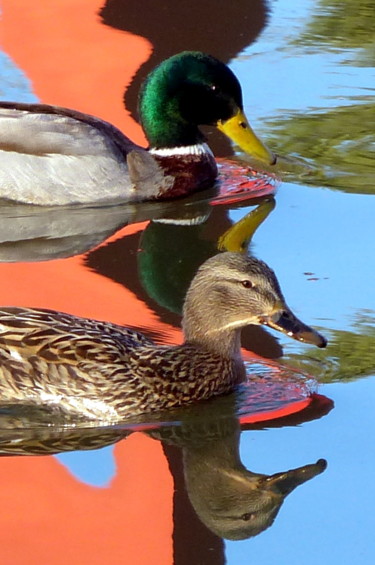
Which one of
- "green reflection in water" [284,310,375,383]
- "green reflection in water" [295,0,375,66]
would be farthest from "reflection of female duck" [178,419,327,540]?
"green reflection in water" [295,0,375,66]

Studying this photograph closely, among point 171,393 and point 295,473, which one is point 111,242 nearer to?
point 171,393

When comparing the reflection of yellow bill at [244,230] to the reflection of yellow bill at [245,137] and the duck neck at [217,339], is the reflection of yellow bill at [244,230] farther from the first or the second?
the duck neck at [217,339]

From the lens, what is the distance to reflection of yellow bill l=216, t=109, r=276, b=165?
10.6 metres

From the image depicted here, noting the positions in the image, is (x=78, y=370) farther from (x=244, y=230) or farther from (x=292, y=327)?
(x=244, y=230)

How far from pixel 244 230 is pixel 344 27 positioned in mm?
4835

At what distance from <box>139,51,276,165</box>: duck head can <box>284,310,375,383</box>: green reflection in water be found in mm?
2978

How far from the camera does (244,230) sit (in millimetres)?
9688

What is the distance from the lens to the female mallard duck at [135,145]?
410 inches

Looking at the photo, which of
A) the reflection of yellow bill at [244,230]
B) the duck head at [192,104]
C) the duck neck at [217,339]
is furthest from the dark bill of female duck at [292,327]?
the duck head at [192,104]

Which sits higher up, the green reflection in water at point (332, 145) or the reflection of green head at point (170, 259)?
the green reflection in water at point (332, 145)

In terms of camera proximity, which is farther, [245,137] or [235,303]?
[245,137]

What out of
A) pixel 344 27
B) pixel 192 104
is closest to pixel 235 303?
pixel 192 104

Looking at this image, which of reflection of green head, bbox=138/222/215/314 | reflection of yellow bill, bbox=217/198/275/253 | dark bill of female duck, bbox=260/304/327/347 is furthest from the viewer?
reflection of yellow bill, bbox=217/198/275/253

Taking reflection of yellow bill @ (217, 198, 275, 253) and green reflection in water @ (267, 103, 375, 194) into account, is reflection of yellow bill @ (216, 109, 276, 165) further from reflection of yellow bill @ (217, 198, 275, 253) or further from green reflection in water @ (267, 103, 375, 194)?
reflection of yellow bill @ (217, 198, 275, 253)
